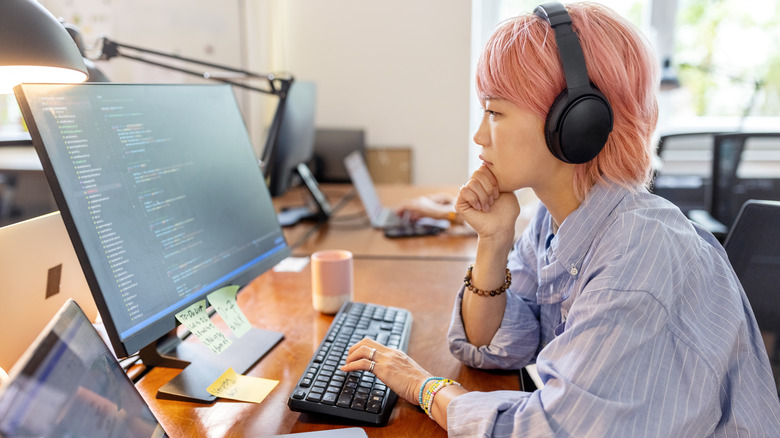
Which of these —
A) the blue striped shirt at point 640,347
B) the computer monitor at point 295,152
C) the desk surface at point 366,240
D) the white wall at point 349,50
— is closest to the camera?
the blue striped shirt at point 640,347

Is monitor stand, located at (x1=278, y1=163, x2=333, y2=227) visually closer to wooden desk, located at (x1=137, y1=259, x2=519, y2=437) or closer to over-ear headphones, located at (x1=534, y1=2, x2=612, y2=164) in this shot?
wooden desk, located at (x1=137, y1=259, x2=519, y2=437)

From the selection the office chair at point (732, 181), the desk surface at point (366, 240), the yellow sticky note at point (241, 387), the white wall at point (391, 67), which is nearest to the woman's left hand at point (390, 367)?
the yellow sticky note at point (241, 387)

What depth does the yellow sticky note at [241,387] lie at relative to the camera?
809mm

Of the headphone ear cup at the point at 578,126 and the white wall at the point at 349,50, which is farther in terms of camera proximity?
the white wall at the point at 349,50

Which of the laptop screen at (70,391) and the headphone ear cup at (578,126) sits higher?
the headphone ear cup at (578,126)

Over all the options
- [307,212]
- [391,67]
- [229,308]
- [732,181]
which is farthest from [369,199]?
[391,67]

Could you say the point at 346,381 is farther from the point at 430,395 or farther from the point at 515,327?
the point at 515,327

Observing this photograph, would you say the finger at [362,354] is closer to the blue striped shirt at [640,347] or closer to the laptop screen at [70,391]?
the blue striped shirt at [640,347]

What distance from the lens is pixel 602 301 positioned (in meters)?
0.66

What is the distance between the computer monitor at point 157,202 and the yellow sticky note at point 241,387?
0.02 meters

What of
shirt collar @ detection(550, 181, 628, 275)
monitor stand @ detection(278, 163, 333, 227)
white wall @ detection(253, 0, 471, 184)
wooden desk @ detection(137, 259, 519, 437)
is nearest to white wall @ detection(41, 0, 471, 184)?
white wall @ detection(253, 0, 471, 184)

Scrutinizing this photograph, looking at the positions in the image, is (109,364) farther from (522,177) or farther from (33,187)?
(33,187)

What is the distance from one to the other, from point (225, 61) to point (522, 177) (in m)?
2.60

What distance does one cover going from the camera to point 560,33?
0.74 m
